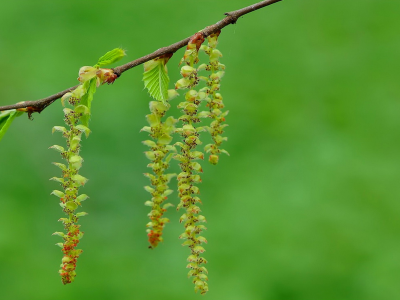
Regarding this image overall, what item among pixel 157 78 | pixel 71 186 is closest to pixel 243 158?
pixel 157 78

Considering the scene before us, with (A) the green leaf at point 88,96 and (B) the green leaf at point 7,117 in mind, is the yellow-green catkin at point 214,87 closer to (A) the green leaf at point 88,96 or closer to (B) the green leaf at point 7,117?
(A) the green leaf at point 88,96

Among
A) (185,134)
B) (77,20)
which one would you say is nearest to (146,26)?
(77,20)

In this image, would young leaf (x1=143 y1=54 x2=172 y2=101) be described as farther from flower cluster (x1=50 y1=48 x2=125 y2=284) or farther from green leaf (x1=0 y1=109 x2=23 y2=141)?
green leaf (x1=0 y1=109 x2=23 y2=141)

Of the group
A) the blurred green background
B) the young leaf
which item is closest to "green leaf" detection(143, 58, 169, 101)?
the young leaf

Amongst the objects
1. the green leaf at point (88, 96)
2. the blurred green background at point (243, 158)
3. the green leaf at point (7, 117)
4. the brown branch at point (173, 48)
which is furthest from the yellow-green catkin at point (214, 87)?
the blurred green background at point (243, 158)

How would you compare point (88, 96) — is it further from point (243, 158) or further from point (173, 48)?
point (243, 158)

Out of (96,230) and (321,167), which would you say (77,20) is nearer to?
(96,230)

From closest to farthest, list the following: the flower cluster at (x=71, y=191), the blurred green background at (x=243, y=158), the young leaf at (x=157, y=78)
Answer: the flower cluster at (x=71, y=191), the young leaf at (x=157, y=78), the blurred green background at (x=243, y=158)
